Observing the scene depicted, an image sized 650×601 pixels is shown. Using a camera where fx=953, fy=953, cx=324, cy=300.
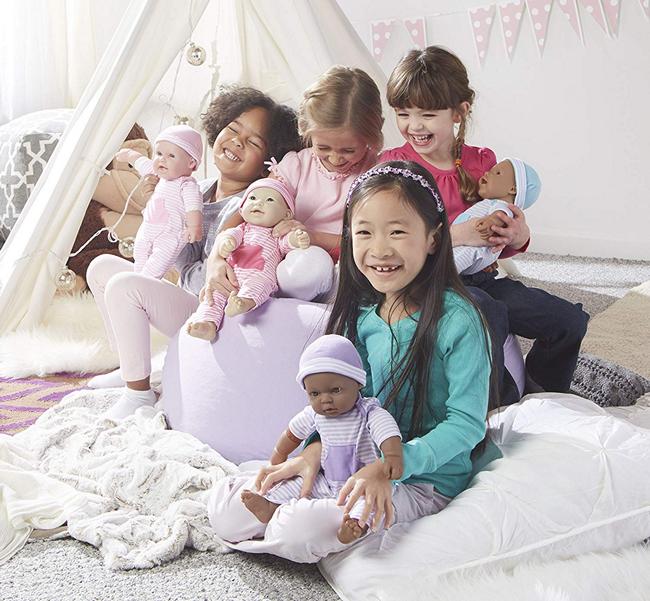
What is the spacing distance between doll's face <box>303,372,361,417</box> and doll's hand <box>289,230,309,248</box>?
0.58m

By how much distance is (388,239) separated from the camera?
5.27ft

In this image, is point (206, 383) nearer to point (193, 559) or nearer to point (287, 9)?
point (193, 559)

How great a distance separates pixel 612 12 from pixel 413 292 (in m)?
2.74

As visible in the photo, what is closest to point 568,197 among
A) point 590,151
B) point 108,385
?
point 590,151

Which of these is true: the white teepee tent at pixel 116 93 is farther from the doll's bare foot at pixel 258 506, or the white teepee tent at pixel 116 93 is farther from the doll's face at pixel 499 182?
the doll's bare foot at pixel 258 506

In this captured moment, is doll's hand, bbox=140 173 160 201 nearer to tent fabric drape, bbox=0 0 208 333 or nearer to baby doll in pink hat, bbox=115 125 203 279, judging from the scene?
baby doll in pink hat, bbox=115 125 203 279

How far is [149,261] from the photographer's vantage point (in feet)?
7.61

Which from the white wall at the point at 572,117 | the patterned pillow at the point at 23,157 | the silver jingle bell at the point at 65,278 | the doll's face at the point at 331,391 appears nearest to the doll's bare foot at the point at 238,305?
the doll's face at the point at 331,391

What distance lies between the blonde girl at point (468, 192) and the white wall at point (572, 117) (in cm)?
205

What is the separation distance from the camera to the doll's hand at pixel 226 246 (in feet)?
6.78

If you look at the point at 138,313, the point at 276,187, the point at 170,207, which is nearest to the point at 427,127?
the point at 276,187

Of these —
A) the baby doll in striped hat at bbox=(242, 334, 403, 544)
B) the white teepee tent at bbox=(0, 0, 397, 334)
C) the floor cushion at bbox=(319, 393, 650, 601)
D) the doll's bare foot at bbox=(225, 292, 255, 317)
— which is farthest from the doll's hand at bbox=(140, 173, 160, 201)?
the floor cushion at bbox=(319, 393, 650, 601)

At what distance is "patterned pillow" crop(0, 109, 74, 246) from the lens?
139 inches

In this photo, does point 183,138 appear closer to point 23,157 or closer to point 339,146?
point 339,146
